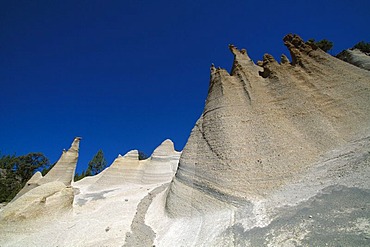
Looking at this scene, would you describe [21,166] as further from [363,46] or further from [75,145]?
[363,46]

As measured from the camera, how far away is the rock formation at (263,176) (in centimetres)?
504

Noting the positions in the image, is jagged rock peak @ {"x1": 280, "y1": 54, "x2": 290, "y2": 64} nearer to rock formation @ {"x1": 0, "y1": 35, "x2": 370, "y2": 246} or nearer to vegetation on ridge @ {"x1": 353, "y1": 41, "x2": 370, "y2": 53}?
rock formation @ {"x1": 0, "y1": 35, "x2": 370, "y2": 246}

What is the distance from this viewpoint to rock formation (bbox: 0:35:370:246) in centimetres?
504

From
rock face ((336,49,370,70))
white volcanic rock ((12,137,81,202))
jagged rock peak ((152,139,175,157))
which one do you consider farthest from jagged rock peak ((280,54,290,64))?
white volcanic rock ((12,137,81,202))

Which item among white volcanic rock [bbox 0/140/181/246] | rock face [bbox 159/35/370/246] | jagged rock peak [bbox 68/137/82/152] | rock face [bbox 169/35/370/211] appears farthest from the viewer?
jagged rock peak [bbox 68/137/82/152]

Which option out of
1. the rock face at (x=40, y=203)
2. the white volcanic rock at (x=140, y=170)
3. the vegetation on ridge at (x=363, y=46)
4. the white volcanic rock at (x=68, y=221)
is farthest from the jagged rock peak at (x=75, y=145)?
the vegetation on ridge at (x=363, y=46)

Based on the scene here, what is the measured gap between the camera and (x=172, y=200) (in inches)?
377

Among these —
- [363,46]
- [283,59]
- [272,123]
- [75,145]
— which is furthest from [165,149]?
[363,46]

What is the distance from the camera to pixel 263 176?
731 cm

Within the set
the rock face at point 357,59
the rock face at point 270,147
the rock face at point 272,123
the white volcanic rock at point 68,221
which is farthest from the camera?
the rock face at point 357,59

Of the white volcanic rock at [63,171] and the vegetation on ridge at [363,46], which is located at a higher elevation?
the vegetation on ridge at [363,46]

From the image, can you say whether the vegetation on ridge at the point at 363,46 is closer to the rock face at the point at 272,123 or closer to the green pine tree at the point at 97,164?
the rock face at the point at 272,123

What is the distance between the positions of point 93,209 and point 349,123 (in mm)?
13306

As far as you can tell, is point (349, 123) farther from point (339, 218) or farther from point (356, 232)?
point (356, 232)
